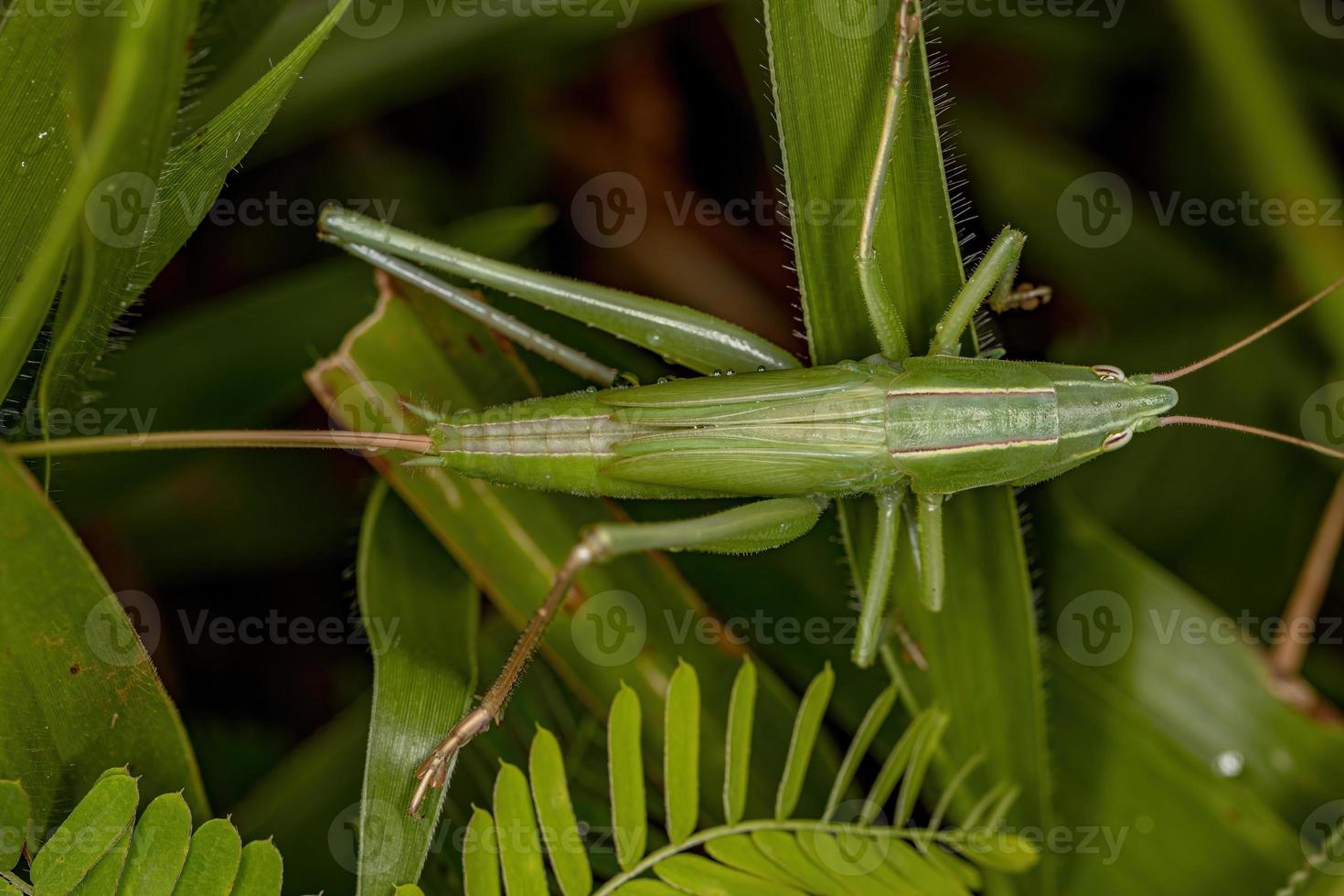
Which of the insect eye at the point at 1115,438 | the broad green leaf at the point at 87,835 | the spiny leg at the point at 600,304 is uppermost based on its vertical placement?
the spiny leg at the point at 600,304

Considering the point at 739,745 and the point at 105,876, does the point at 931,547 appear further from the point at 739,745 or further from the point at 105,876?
the point at 105,876

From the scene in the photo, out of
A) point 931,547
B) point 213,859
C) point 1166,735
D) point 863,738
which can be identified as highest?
point 931,547

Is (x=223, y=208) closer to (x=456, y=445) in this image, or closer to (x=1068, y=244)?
(x=456, y=445)

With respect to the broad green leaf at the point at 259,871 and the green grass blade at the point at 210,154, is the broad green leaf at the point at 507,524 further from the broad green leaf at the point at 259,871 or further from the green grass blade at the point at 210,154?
the broad green leaf at the point at 259,871

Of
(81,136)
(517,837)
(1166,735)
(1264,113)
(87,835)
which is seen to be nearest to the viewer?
(87,835)

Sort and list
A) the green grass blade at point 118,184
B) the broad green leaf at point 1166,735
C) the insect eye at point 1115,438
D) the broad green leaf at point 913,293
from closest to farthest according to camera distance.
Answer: the green grass blade at point 118,184
the broad green leaf at point 913,293
the insect eye at point 1115,438
the broad green leaf at point 1166,735

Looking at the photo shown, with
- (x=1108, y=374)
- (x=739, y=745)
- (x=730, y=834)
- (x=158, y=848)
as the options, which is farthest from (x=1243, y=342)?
(x=158, y=848)

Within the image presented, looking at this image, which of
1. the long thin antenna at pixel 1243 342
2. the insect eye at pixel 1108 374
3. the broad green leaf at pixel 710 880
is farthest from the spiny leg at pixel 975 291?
the broad green leaf at pixel 710 880

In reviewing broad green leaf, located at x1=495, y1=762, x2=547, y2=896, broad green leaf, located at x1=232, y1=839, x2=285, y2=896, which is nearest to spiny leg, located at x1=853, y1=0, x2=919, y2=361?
broad green leaf, located at x1=495, y1=762, x2=547, y2=896

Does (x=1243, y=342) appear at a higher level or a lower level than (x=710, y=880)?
higher
